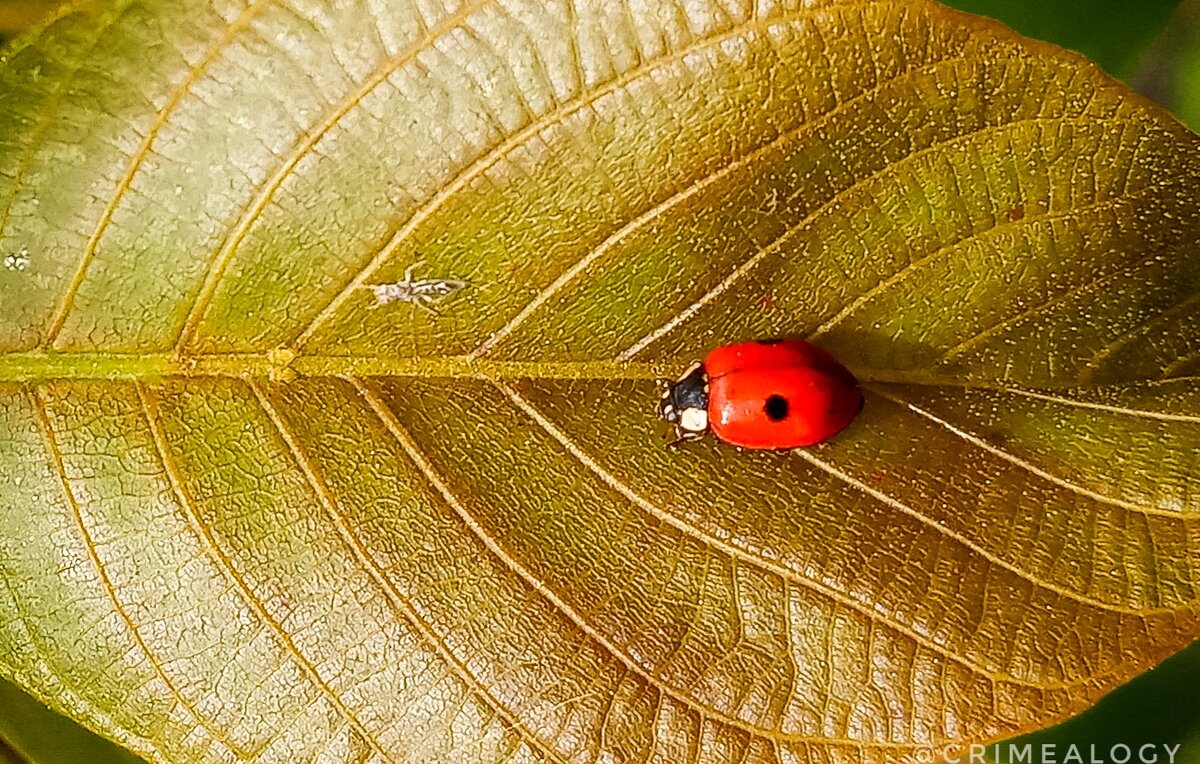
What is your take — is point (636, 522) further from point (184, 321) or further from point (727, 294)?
point (184, 321)

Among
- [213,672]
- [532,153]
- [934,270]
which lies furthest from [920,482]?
[213,672]

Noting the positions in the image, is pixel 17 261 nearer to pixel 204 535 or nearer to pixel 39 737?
pixel 204 535

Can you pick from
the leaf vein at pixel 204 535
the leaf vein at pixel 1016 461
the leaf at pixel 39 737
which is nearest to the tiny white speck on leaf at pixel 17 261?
the leaf vein at pixel 204 535

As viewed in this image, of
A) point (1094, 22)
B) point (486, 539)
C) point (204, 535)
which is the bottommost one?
point (204, 535)

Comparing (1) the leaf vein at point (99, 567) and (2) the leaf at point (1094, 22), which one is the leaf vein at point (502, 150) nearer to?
(1) the leaf vein at point (99, 567)

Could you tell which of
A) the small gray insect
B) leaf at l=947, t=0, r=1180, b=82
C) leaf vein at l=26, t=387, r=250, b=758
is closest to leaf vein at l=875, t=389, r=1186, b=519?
the small gray insect

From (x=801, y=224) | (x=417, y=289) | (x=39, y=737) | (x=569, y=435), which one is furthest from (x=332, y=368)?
(x=39, y=737)

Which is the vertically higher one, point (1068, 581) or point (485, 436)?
point (1068, 581)
